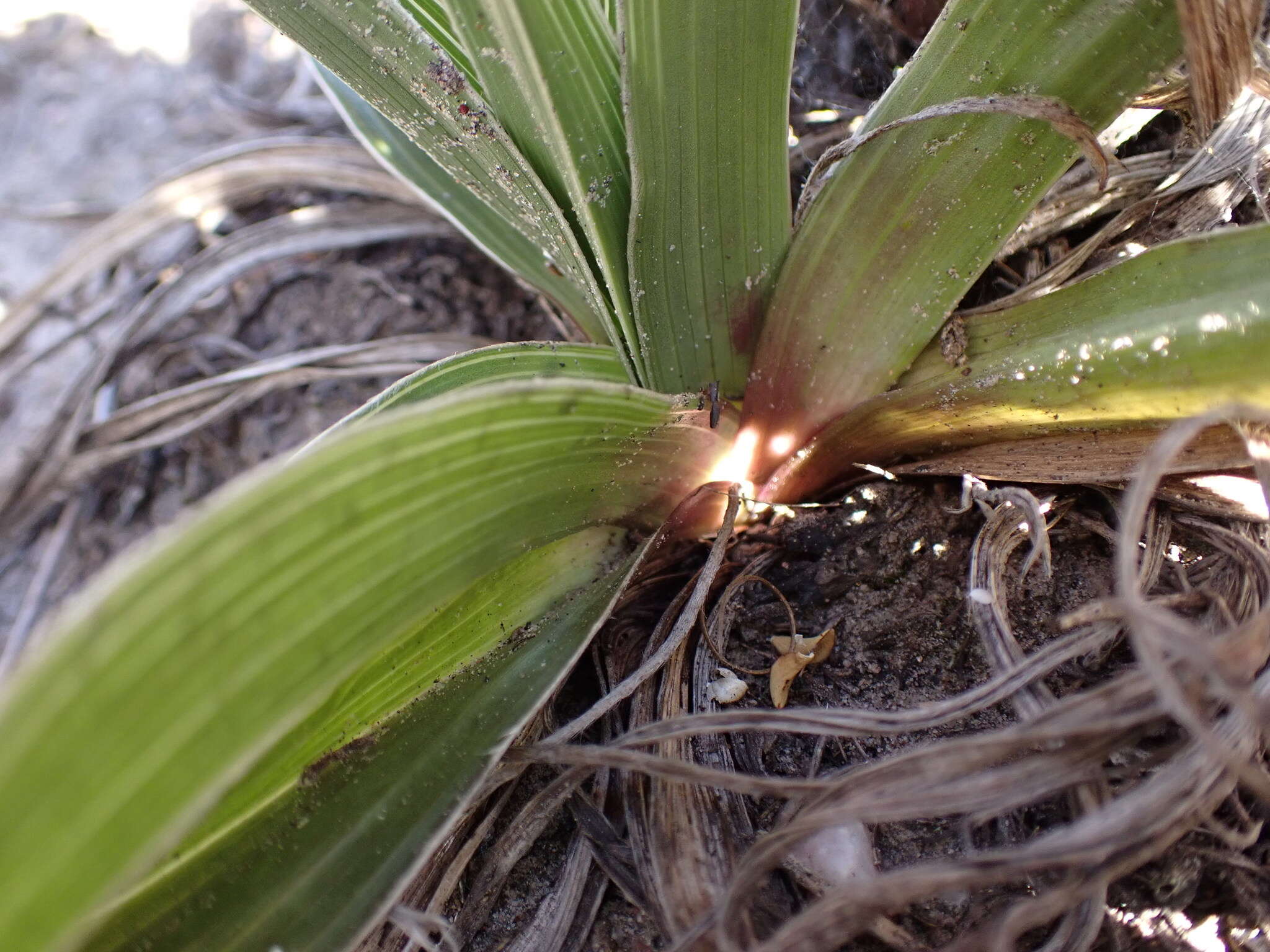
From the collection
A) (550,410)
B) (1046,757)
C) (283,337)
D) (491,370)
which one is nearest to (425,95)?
(491,370)

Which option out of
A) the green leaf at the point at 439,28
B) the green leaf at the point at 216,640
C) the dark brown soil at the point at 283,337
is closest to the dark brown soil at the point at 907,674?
the green leaf at the point at 216,640

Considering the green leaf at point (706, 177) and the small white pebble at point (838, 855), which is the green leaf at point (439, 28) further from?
the small white pebble at point (838, 855)

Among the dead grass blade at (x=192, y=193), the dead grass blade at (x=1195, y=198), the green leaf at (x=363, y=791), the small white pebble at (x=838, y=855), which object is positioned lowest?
the small white pebble at (x=838, y=855)

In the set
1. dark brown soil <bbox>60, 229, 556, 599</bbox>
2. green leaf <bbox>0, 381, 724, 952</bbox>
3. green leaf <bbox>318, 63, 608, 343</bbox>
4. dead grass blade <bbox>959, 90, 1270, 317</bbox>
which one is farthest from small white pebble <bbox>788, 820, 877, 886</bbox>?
dark brown soil <bbox>60, 229, 556, 599</bbox>

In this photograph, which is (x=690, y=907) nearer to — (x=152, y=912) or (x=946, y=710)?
(x=946, y=710)

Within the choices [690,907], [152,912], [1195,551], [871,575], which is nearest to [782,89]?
[871,575]
